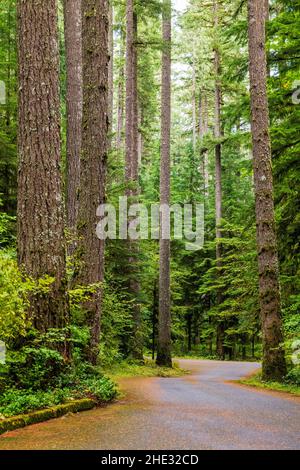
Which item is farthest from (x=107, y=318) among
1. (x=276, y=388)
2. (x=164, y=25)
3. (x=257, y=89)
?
(x=164, y=25)

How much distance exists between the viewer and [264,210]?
12117mm

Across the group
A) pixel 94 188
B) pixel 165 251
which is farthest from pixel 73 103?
pixel 165 251

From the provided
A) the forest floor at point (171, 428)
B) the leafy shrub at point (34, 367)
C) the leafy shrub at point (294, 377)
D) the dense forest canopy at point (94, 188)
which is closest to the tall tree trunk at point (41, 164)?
the dense forest canopy at point (94, 188)

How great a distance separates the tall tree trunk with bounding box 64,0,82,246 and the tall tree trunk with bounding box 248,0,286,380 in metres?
5.10

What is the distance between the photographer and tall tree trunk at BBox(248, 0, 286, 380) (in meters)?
11.7

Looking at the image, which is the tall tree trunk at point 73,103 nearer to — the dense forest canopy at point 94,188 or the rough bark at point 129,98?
the dense forest canopy at point 94,188

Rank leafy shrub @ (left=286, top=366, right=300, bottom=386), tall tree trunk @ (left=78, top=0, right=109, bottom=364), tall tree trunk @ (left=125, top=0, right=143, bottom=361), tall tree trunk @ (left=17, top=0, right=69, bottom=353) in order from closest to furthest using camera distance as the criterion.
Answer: tall tree trunk @ (left=17, top=0, right=69, bottom=353) → tall tree trunk @ (left=78, top=0, right=109, bottom=364) → leafy shrub @ (left=286, top=366, right=300, bottom=386) → tall tree trunk @ (left=125, top=0, right=143, bottom=361)

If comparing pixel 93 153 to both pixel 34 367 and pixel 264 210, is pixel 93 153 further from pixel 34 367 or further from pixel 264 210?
pixel 264 210

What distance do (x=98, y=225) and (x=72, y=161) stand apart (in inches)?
226

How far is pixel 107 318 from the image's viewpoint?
48.9 ft

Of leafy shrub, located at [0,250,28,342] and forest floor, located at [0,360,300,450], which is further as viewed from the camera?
leafy shrub, located at [0,250,28,342]

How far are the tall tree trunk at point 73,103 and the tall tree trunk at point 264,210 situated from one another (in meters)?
5.10

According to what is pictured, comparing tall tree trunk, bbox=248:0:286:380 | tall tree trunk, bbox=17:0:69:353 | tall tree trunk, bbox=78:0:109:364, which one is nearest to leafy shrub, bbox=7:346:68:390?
tall tree trunk, bbox=17:0:69:353

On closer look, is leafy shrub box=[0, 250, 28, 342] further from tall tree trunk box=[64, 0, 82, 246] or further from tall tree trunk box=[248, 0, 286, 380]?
tall tree trunk box=[64, 0, 82, 246]
